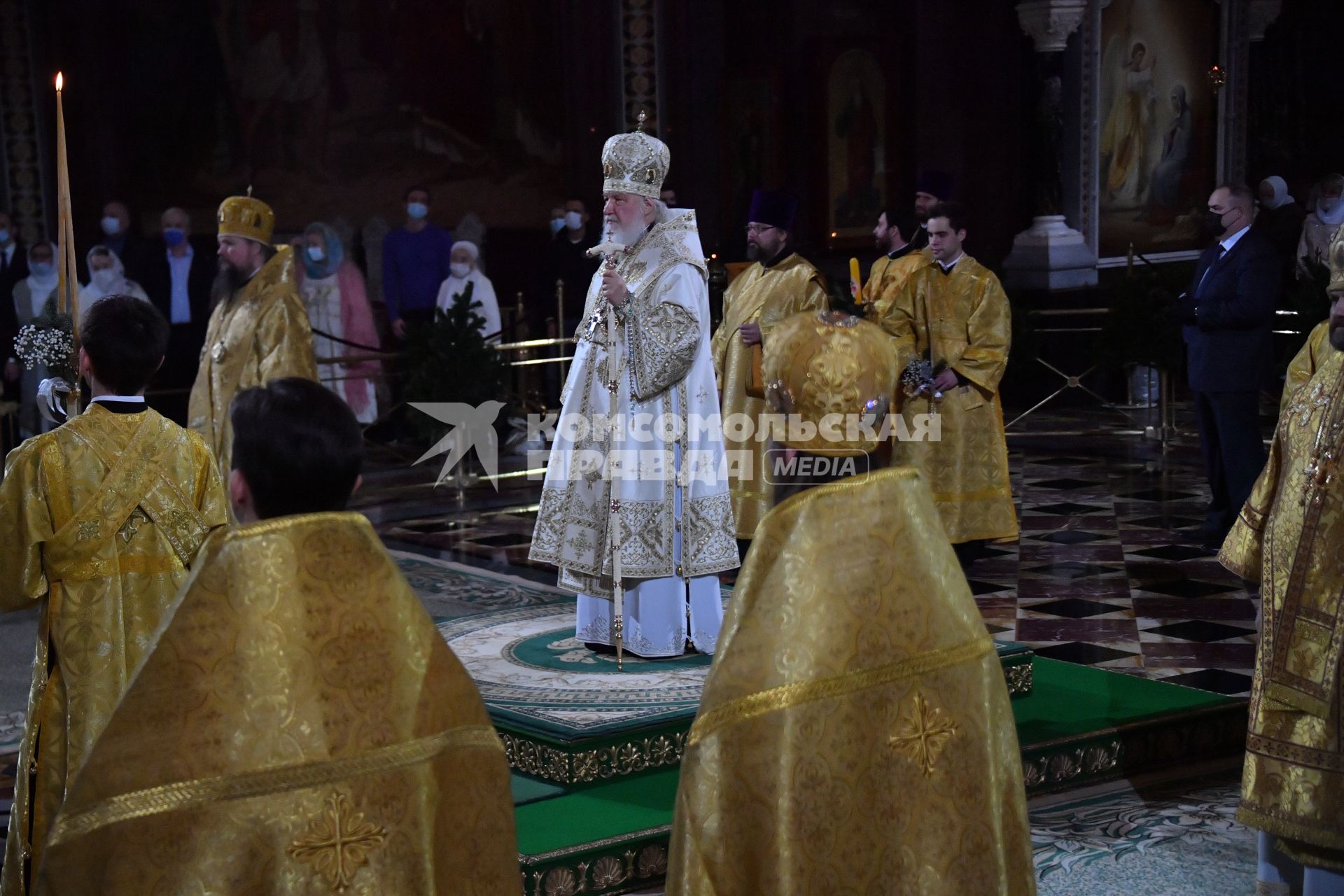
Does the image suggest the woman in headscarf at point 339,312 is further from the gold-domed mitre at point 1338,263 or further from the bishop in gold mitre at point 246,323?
the gold-domed mitre at point 1338,263

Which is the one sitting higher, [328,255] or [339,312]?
[328,255]

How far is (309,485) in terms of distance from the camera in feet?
7.28

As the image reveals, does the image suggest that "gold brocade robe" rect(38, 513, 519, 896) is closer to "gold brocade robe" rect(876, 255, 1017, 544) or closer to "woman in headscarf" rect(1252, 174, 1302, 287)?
"gold brocade robe" rect(876, 255, 1017, 544)

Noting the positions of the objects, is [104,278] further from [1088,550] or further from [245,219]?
[1088,550]

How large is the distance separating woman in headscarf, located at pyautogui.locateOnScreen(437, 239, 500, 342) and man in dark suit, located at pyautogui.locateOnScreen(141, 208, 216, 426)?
1854 mm

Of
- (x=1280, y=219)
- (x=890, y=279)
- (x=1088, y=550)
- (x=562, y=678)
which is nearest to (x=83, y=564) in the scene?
(x=562, y=678)

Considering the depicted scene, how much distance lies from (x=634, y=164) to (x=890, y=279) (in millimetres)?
2831

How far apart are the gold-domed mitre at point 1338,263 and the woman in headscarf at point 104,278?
9.62 meters

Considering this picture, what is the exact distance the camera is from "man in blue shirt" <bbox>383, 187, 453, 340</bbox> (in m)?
13.6

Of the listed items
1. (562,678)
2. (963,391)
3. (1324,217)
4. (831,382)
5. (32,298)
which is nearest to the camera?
(831,382)

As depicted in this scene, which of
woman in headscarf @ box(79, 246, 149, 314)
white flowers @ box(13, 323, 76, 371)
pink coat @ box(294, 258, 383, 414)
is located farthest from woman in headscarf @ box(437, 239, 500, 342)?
white flowers @ box(13, 323, 76, 371)

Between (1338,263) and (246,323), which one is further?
(246,323)

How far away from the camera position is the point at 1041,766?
5.02m

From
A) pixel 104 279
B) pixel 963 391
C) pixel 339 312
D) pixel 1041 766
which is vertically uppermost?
pixel 104 279
